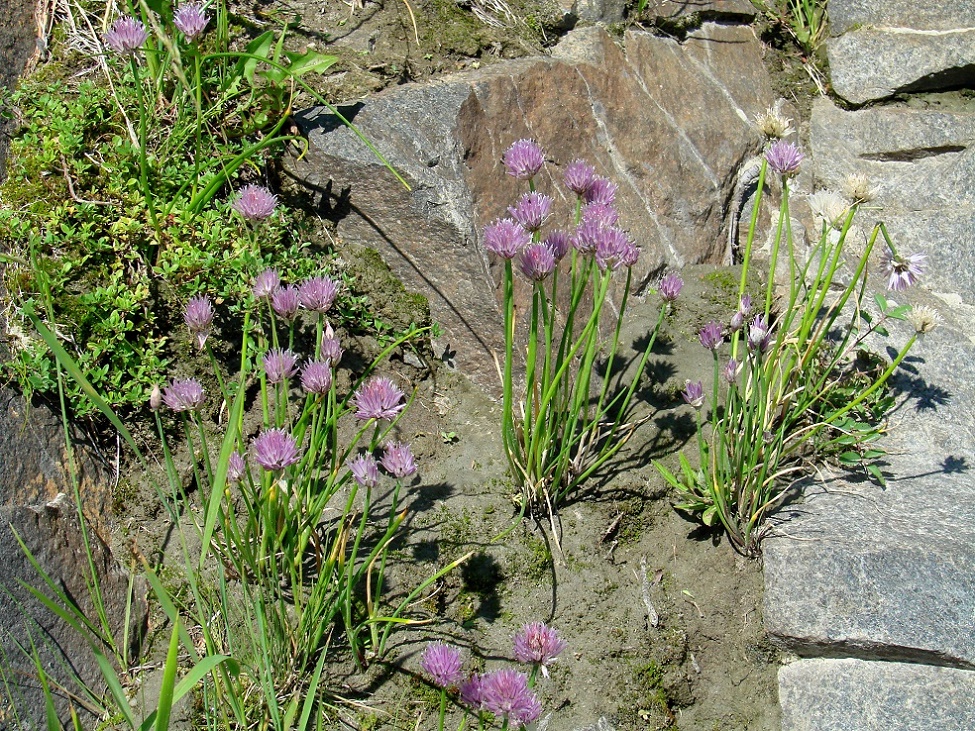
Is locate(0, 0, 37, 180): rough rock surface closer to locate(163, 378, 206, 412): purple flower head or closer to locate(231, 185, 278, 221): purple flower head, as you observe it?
locate(231, 185, 278, 221): purple flower head

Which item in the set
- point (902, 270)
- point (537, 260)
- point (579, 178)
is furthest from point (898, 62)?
point (537, 260)

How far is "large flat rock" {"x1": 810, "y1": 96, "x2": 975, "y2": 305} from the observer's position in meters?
3.56

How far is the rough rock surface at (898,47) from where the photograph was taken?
4043mm

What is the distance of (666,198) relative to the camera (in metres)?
3.52

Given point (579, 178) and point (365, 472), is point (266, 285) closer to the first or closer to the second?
point (365, 472)

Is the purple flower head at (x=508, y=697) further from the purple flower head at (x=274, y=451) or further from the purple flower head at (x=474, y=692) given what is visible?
the purple flower head at (x=274, y=451)

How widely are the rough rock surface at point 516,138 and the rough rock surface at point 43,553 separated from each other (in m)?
1.18

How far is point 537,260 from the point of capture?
229cm

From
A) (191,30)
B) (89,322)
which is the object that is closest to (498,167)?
(191,30)

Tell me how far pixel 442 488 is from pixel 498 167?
117 cm

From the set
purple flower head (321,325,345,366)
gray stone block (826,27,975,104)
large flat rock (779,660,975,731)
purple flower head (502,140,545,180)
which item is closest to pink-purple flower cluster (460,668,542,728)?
purple flower head (321,325,345,366)

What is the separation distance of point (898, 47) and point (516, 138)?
2084mm

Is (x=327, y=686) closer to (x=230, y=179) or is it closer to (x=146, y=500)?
(x=146, y=500)

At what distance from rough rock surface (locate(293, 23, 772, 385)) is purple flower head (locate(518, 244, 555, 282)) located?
705mm
